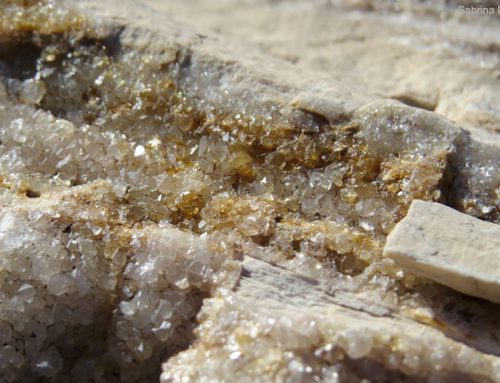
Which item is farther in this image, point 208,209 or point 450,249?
point 208,209

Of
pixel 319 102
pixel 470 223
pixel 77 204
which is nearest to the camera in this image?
pixel 470 223

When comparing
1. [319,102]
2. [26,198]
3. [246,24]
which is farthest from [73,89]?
[246,24]

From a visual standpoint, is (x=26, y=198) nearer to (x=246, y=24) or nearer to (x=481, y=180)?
(x=481, y=180)
